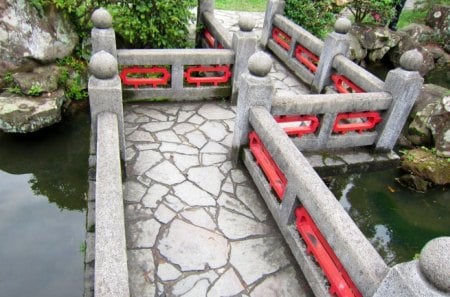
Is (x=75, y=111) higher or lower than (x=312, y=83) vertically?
lower

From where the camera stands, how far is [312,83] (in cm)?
914

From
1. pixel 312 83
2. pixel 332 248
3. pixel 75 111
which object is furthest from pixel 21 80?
pixel 332 248

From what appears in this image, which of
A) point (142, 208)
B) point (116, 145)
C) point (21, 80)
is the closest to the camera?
point (116, 145)

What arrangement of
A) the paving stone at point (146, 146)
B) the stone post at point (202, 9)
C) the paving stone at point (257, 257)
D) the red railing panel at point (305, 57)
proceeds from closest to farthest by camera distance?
the paving stone at point (257, 257)
the paving stone at point (146, 146)
the red railing panel at point (305, 57)
the stone post at point (202, 9)

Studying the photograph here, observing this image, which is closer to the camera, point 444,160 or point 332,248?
point 332,248

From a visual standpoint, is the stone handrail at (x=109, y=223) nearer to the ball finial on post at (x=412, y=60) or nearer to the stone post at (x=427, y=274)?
the stone post at (x=427, y=274)

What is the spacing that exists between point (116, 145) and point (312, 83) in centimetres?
586

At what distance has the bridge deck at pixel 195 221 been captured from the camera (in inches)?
177

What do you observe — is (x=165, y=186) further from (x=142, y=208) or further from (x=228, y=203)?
(x=228, y=203)

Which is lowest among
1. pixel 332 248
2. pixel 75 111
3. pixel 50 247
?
pixel 50 247

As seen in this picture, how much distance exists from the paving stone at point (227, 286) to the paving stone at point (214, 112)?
3804mm

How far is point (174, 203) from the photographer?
5539 mm

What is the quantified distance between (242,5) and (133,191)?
12887 millimetres

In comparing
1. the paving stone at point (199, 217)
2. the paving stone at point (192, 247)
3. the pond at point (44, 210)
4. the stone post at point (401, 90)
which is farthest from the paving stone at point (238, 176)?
the pond at point (44, 210)
